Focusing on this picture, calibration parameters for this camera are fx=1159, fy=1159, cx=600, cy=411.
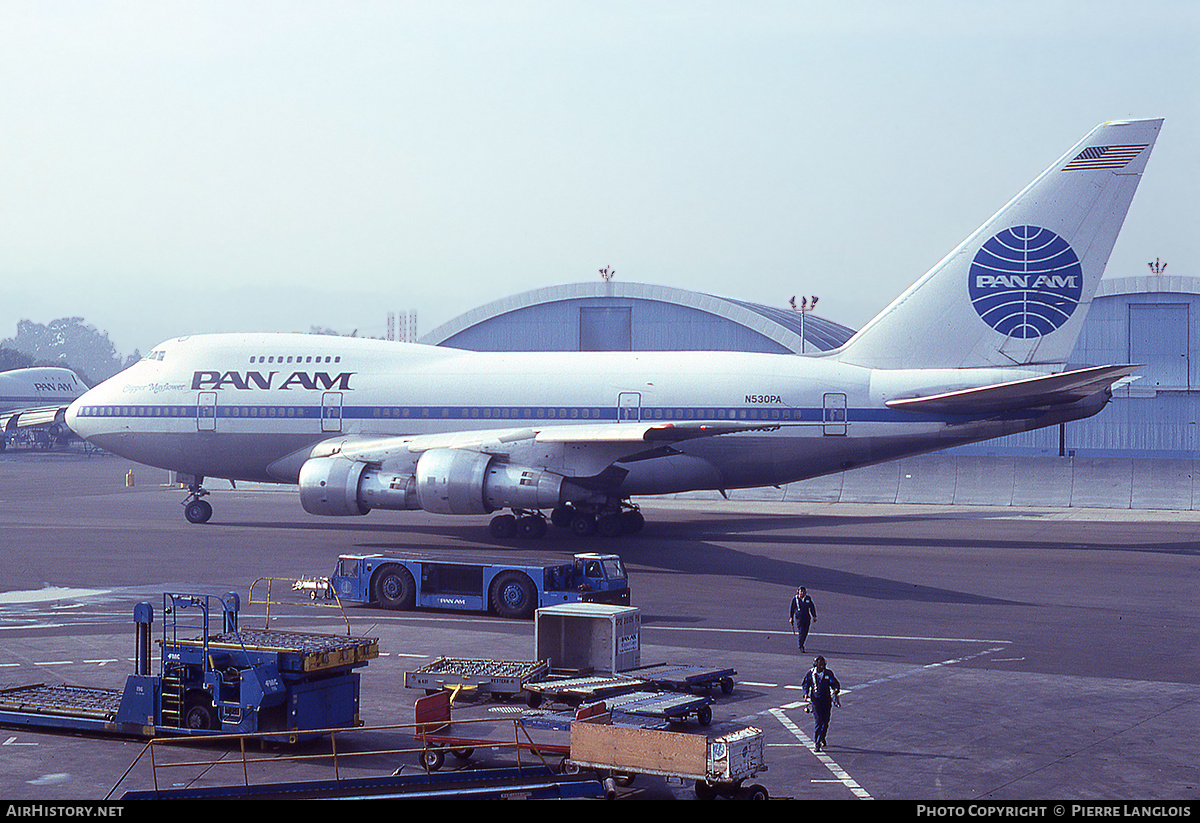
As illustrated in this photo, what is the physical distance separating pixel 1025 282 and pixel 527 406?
60.3ft

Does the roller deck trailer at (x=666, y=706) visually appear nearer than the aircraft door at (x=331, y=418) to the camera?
Yes

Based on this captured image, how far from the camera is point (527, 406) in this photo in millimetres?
43250

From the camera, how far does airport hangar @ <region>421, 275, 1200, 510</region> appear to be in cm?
5772

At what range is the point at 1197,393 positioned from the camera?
7269 cm

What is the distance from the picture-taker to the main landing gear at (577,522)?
1688 inches

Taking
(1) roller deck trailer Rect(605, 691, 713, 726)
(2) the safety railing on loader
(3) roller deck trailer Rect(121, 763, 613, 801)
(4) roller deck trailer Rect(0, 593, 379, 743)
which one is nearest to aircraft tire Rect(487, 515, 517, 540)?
(2) the safety railing on loader

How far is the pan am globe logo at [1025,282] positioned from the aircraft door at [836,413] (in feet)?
19.2

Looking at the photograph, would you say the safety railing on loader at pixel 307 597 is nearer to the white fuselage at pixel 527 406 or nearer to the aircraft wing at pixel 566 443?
the aircraft wing at pixel 566 443

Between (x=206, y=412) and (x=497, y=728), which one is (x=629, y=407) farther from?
(x=497, y=728)

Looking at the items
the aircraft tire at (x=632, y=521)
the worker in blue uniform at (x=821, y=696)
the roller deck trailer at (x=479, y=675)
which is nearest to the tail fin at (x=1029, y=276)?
the aircraft tire at (x=632, y=521)

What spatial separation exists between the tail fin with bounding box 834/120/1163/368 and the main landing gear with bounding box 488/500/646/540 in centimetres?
1071

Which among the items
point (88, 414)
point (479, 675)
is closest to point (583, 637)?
point (479, 675)

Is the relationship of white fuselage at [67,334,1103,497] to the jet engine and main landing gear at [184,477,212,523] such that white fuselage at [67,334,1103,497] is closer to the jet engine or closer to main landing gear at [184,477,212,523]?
the jet engine

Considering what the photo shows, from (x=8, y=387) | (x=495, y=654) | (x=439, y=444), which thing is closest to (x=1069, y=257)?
(x=439, y=444)
